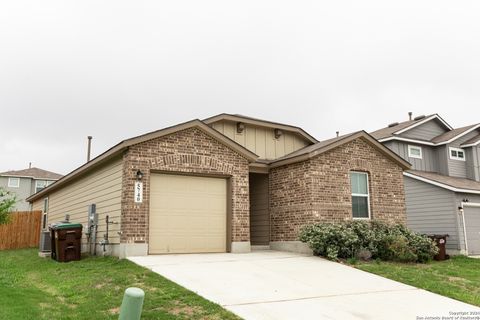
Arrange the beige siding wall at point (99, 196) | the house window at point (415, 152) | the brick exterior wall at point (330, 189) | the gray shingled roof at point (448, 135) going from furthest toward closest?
the gray shingled roof at point (448, 135), the house window at point (415, 152), the brick exterior wall at point (330, 189), the beige siding wall at point (99, 196)

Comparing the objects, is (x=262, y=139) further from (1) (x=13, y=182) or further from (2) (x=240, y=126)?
(1) (x=13, y=182)

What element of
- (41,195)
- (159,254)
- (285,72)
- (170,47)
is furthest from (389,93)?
(41,195)

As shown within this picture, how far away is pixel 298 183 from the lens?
14016 millimetres

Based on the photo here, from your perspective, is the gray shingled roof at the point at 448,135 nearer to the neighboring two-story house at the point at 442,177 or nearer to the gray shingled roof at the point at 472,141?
the neighboring two-story house at the point at 442,177

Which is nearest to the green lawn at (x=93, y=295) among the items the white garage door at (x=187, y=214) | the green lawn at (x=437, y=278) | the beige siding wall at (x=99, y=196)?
the white garage door at (x=187, y=214)

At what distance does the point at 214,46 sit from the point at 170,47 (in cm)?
183

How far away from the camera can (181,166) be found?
496 inches

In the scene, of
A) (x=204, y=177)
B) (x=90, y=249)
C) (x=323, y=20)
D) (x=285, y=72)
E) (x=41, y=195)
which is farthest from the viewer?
(x=41, y=195)

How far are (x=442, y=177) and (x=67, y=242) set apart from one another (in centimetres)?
1742

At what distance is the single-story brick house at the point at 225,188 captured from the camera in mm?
12039

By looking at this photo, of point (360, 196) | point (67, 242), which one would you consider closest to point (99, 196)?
point (67, 242)

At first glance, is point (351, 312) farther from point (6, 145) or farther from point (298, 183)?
point (6, 145)

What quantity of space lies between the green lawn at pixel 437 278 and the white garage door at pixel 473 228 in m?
7.23

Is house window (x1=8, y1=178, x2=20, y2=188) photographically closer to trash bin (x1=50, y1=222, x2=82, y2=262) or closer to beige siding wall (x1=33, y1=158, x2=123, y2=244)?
beige siding wall (x1=33, y1=158, x2=123, y2=244)
